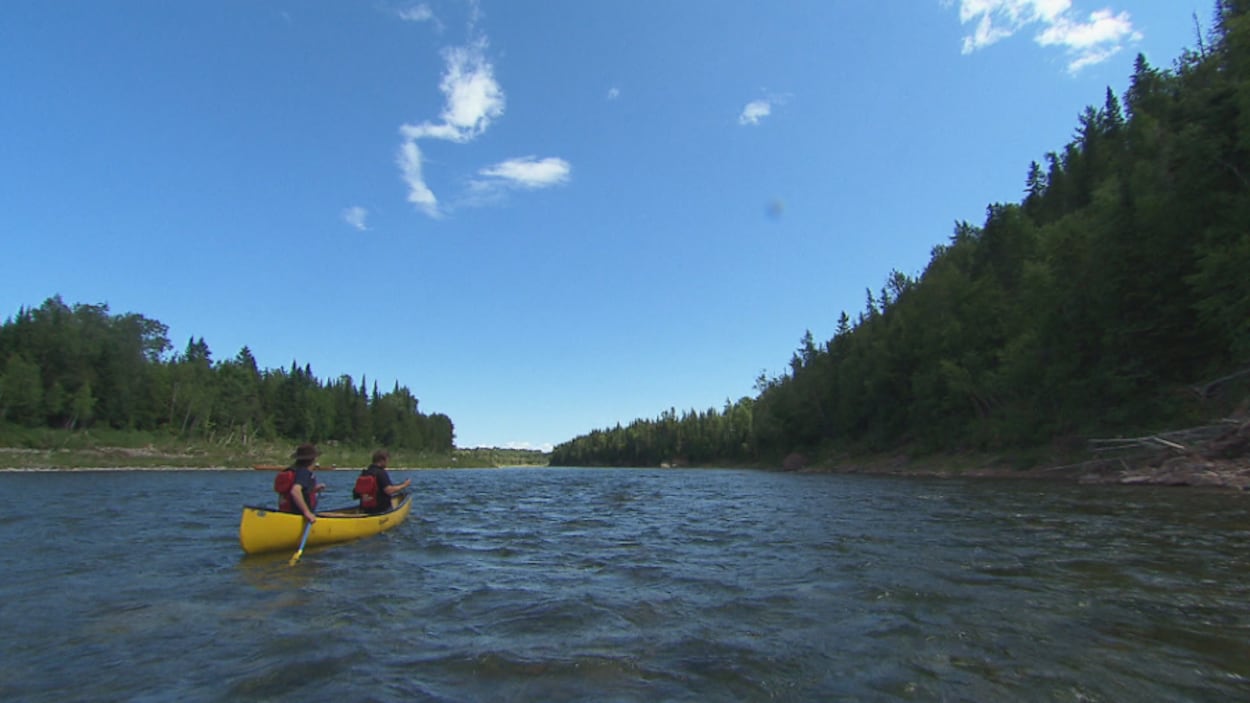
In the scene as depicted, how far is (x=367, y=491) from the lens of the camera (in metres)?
18.1

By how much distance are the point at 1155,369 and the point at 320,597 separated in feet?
147

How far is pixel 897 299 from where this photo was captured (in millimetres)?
90875

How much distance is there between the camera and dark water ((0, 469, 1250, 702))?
5605 millimetres

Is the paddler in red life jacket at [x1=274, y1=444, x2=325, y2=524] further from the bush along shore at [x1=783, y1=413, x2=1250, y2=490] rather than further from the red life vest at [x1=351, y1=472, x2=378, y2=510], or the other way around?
the bush along shore at [x1=783, y1=413, x2=1250, y2=490]

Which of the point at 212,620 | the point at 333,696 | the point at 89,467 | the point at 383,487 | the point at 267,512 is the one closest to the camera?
the point at 333,696

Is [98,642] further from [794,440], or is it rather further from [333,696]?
[794,440]

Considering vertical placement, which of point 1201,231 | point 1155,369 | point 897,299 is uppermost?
point 897,299

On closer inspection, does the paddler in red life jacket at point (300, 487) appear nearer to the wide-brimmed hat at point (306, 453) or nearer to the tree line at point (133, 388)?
the wide-brimmed hat at point (306, 453)

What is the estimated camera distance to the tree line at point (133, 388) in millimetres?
89375

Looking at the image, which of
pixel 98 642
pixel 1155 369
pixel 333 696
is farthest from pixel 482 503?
pixel 1155 369

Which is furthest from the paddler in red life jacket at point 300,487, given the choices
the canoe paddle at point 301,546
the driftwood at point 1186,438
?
the driftwood at point 1186,438

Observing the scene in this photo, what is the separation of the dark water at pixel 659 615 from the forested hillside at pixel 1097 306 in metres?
21.6

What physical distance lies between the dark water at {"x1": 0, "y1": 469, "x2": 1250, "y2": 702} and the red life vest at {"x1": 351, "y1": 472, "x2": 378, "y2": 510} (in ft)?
6.28

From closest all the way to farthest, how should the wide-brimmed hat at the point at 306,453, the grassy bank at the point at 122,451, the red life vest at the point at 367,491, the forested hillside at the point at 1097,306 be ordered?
the wide-brimmed hat at the point at 306,453 → the red life vest at the point at 367,491 → the forested hillside at the point at 1097,306 → the grassy bank at the point at 122,451
